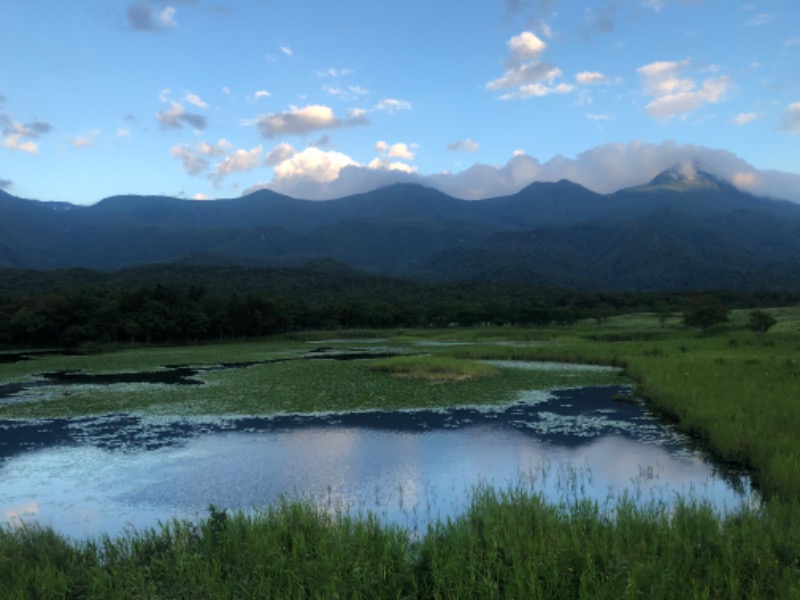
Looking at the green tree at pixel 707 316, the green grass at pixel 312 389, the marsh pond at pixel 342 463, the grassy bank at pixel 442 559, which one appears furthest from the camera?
the green tree at pixel 707 316

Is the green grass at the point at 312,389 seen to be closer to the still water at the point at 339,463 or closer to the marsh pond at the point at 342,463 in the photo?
the marsh pond at the point at 342,463

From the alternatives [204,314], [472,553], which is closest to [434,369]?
[472,553]

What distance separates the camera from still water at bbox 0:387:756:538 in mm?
16594

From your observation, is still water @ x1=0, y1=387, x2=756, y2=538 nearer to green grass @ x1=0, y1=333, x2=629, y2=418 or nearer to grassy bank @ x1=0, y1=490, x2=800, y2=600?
green grass @ x1=0, y1=333, x2=629, y2=418

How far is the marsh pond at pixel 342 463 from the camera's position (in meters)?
16.5

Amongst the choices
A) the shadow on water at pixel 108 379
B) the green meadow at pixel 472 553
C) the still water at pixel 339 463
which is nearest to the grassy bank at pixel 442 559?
the green meadow at pixel 472 553

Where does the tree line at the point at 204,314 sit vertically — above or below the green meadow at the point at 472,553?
above

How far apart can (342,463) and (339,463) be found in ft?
0.38

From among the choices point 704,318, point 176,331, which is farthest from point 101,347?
point 704,318

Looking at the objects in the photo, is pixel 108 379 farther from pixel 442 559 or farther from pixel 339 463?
pixel 442 559

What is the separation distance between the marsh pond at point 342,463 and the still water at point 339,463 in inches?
2.8

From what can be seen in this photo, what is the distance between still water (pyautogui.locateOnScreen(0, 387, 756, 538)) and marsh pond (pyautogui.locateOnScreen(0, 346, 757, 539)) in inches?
2.8

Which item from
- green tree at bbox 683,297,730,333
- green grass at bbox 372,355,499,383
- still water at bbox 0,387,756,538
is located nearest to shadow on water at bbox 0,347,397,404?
still water at bbox 0,387,756,538

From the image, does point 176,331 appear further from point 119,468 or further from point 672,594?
point 672,594
